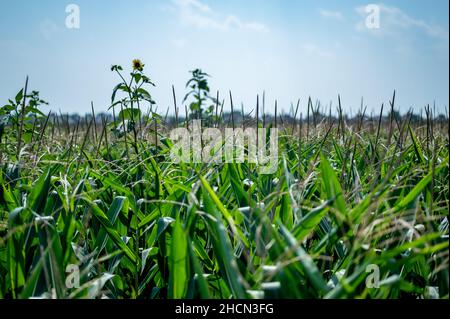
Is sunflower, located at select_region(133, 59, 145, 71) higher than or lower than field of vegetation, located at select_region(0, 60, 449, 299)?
higher

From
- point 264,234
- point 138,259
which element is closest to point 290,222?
point 264,234

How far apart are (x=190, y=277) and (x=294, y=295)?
291 millimetres

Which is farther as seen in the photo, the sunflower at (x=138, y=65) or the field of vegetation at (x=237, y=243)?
the sunflower at (x=138, y=65)

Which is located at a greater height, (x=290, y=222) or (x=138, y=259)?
(x=290, y=222)

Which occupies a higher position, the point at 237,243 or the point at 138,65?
the point at 138,65

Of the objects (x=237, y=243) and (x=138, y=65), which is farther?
(x=138, y=65)

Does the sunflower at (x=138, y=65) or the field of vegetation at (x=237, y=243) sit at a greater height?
the sunflower at (x=138, y=65)

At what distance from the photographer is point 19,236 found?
1.23 m

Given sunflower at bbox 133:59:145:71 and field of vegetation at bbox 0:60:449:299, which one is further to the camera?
sunflower at bbox 133:59:145:71
